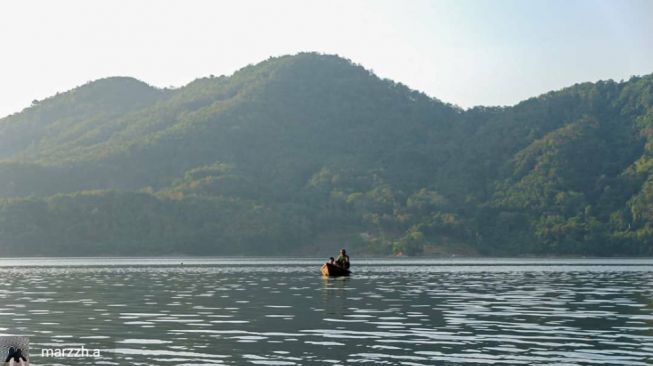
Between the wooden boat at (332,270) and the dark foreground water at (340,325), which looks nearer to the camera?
the dark foreground water at (340,325)

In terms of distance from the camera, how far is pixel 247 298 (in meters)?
64.6

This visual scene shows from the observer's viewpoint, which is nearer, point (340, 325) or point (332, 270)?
point (340, 325)

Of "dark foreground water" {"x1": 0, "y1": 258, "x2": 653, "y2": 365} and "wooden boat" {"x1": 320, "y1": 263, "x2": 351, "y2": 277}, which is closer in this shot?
"dark foreground water" {"x1": 0, "y1": 258, "x2": 653, "y2": 365}

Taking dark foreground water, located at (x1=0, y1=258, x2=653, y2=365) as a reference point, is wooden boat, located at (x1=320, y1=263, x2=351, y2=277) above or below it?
above

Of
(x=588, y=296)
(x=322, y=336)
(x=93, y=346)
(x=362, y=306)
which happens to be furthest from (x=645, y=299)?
(x=93, y=346)

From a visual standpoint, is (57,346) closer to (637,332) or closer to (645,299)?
(637,332)

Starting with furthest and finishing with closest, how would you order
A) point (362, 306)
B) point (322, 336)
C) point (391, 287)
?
point (391, 287), point (362, 306), point (322, 336)

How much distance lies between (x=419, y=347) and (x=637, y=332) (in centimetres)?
1012

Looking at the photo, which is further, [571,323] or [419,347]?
[571,323]

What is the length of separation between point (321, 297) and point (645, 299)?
1940cm

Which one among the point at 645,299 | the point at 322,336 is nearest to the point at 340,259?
the point at 645,299

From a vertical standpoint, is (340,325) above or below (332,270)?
below

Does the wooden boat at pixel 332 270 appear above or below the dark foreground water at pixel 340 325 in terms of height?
above

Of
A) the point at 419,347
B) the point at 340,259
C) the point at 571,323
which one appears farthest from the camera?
the point at 340,259
